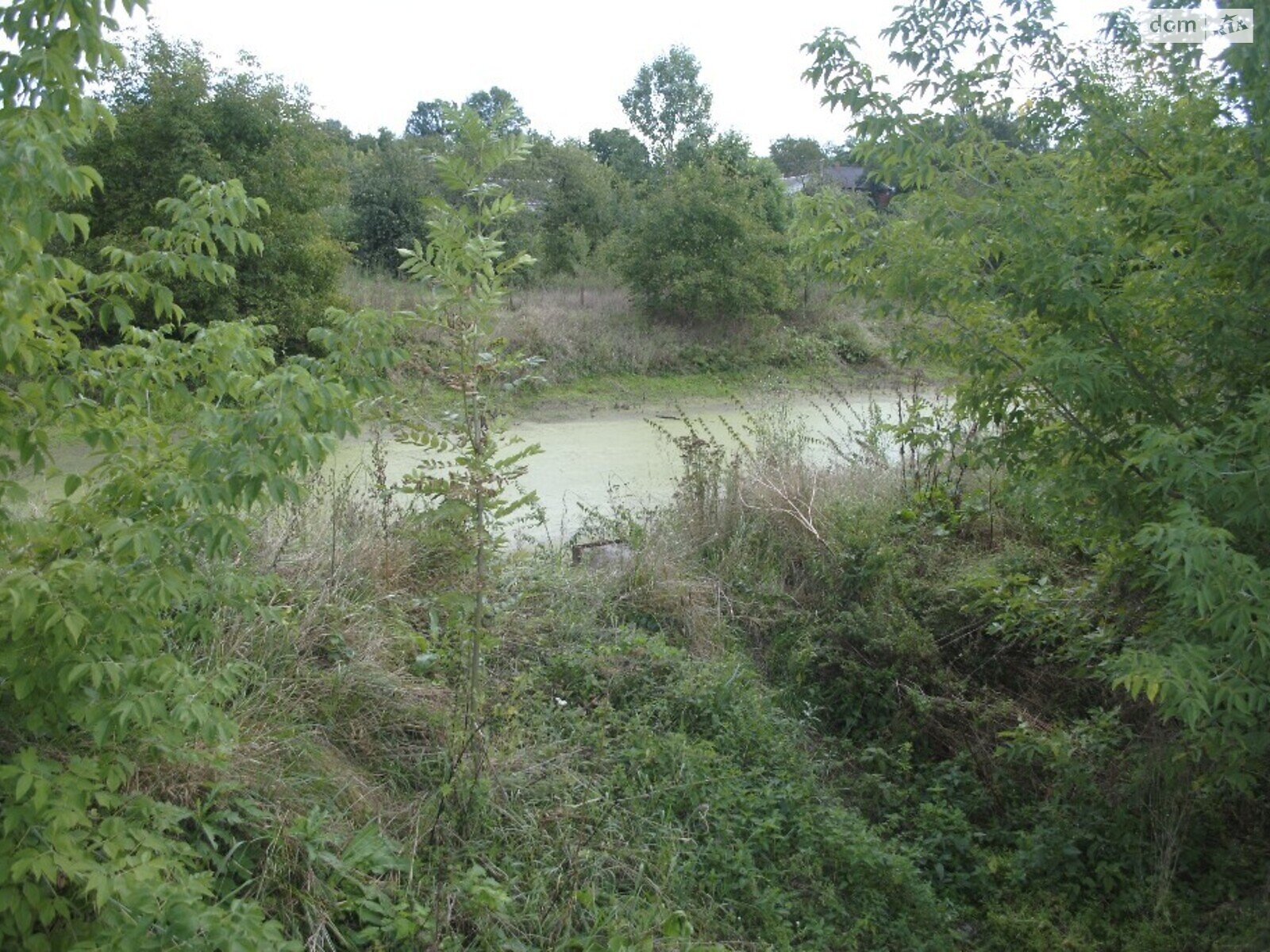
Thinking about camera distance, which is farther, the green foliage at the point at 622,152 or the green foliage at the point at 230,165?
the green foliage at the point at 622,152

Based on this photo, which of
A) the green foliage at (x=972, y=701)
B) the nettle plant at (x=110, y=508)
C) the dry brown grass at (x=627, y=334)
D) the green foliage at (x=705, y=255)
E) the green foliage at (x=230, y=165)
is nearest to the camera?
the nettle plant at (x=110, y=508)

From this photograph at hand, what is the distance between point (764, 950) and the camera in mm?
3676

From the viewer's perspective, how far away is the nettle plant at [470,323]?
3.19 metres

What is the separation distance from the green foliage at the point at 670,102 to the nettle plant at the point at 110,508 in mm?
26251

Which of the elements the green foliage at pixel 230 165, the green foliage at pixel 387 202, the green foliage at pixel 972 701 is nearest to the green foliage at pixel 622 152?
the green foliage at pixel 387 202

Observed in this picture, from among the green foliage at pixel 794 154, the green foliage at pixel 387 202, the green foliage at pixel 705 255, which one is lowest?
the green foliage at pixel 705 255

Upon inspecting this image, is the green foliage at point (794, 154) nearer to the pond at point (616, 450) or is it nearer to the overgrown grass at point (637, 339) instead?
the overgrown grass at point (637, 339)

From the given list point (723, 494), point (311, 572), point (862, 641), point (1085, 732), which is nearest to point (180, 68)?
point (723, 494)

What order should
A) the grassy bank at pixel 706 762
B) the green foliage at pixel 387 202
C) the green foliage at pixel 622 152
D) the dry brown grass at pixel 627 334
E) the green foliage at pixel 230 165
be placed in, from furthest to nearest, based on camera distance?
the green foliage at pixel 622 152
the green foliage at pixel 387 202
the dry brown grass at pixel 627 334
the green foliage at pixel 230 165
the grassy bank at pixel 706 762

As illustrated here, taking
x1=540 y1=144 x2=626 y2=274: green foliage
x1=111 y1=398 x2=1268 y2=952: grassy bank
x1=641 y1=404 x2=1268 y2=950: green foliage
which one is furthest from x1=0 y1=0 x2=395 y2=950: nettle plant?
x1=540 y1=144 x2=626 y2=274: green foliage

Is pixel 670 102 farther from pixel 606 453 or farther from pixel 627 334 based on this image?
pixel 606 453

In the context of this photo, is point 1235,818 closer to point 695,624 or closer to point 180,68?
point 695,624

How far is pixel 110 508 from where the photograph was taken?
2.75m

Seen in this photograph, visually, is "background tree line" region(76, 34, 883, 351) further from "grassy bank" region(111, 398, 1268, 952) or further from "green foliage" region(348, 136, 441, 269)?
"grassy bank" region(111, 398, 1268, 952)
